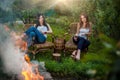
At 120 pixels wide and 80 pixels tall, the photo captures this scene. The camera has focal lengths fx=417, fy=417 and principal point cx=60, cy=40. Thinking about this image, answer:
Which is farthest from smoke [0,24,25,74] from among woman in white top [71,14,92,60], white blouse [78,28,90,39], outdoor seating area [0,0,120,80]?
white blouse [78,28,90,39]

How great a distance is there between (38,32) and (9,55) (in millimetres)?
2009

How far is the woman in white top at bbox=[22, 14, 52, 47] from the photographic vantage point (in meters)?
12.6

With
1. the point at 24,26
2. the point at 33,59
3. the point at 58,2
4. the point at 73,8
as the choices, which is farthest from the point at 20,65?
the point at 58,2

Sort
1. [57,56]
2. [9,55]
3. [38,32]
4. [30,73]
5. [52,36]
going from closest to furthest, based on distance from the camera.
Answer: [30,73] → [9,55] → [57,56] → [52,36] → [38,32]

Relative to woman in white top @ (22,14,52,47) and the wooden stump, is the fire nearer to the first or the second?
the wooden stump

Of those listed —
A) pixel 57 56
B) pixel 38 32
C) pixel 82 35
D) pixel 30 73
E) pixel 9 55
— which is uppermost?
pixel 38 32

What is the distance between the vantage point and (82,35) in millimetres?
12797

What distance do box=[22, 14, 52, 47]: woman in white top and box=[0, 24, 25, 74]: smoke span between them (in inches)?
42.8

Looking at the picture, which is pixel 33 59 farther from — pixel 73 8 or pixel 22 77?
pixel 73 8

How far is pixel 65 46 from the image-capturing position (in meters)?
12.5

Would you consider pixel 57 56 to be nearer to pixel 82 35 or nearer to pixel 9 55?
pixel 82 35

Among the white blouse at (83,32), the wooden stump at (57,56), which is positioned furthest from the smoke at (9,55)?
the white blouse at (83,32)

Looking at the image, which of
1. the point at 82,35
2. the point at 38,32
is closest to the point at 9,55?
the point at 38,32

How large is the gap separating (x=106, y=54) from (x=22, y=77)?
23.5 feet
